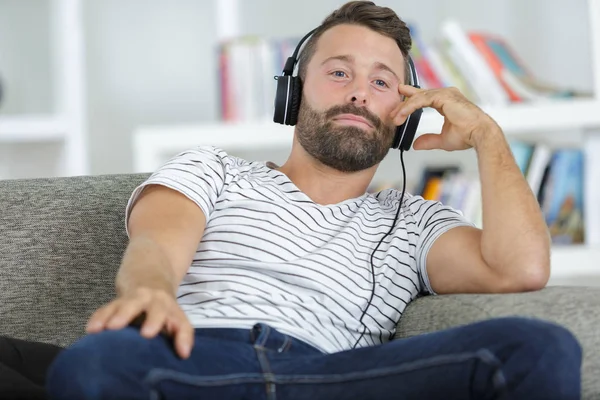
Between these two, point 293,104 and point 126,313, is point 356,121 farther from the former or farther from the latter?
point 126,313

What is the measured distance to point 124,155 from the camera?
11.5 ft

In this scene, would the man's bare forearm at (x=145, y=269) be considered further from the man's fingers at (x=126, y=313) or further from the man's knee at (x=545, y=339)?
the man's knee at (x=545, y=339)


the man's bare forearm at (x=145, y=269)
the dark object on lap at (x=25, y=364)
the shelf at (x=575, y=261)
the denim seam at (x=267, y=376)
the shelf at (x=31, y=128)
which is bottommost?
the shelf at (x=575, y=261)

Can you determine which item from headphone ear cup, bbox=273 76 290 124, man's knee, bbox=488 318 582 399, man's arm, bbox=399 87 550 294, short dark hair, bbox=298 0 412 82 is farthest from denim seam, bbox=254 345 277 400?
short dark hair, bbox=298 0 412 82

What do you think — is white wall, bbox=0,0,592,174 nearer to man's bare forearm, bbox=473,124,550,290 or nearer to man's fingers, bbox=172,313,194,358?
man's bare forearm, bbox=473,124,550,290

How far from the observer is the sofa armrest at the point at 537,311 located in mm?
1334

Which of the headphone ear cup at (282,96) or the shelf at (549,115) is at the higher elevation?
the headphone ear cup at (282,96)

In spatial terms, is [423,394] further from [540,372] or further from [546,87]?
[546,87]

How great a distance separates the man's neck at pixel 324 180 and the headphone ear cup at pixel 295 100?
0.25ft

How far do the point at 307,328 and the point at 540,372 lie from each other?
441mm

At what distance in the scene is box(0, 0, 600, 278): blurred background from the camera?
2.96 m

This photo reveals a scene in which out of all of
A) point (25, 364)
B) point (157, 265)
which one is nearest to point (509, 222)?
point (157, 265)

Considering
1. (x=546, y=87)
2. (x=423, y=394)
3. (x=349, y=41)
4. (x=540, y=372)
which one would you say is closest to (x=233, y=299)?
(x=423, y=394)

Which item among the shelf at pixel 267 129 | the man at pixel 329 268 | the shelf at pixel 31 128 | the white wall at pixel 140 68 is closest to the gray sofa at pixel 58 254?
the man at pixel 329 268
